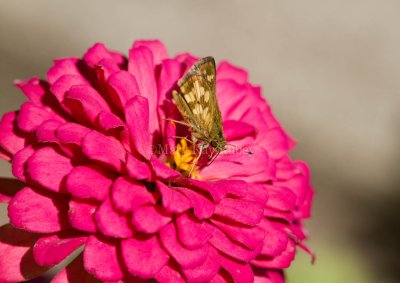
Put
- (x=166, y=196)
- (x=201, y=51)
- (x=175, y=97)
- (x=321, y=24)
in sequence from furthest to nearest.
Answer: (x=321, y=24) < (x=201, y=51) < (x=175, y=97) < (x=166, y=196)

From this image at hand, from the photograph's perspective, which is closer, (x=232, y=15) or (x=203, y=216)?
(x=203, y=216)

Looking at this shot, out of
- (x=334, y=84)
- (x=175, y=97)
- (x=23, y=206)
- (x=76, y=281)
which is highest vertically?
(x=175, y=97)

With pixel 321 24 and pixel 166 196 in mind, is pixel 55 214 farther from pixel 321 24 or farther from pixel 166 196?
pixel 321 24

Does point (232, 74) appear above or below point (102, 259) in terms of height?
above

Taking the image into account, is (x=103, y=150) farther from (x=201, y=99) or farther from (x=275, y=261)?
(x=275, y=261)

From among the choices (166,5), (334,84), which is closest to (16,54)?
(166,5)

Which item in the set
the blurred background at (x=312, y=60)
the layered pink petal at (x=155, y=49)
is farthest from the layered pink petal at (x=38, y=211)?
the blurred background at (x=312, y=60)

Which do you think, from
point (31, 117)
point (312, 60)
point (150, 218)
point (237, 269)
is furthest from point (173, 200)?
point (312, 60)

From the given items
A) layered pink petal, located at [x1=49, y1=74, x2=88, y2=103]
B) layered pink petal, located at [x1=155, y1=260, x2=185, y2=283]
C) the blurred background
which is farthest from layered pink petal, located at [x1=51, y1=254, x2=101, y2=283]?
the blurred background
